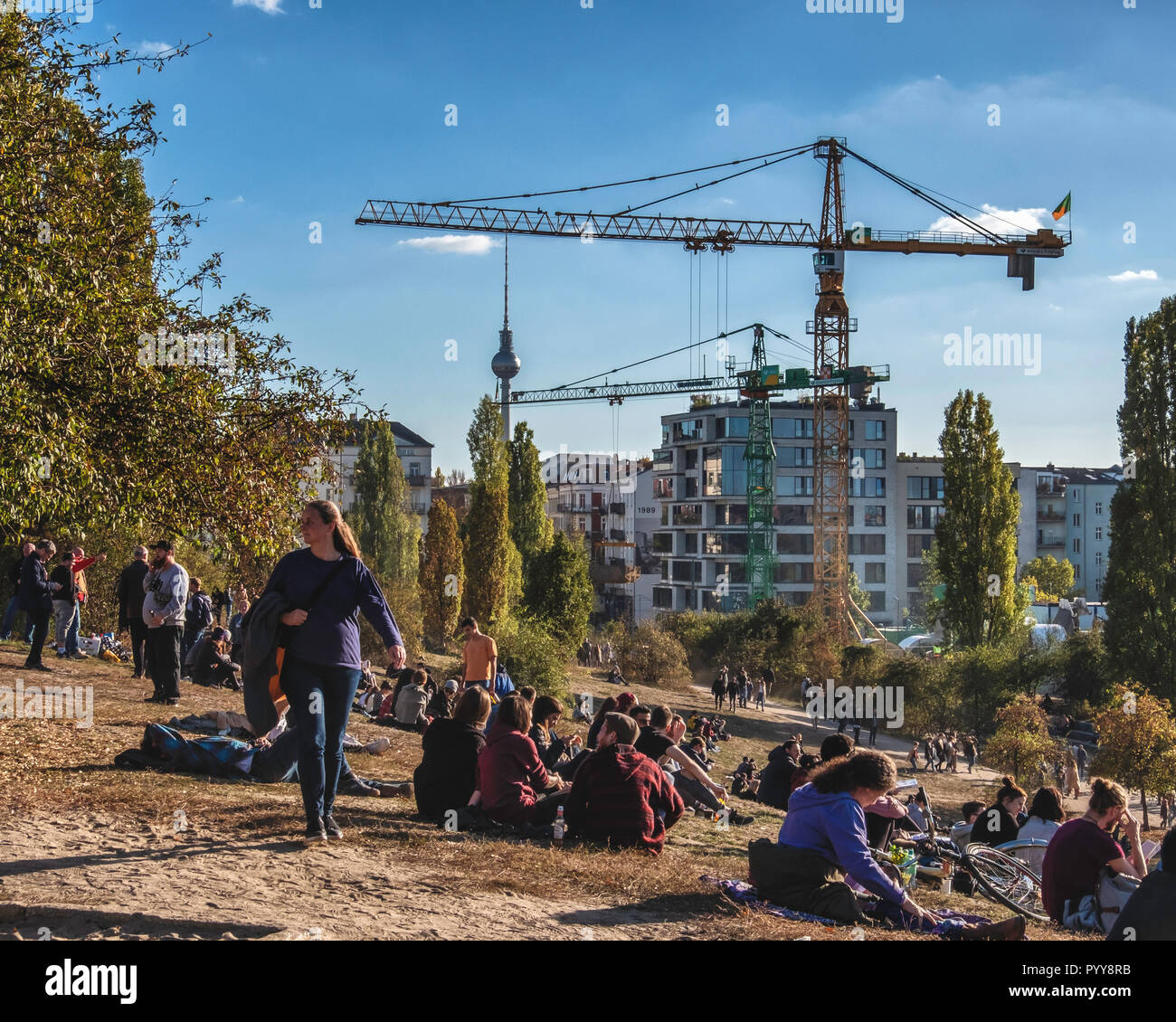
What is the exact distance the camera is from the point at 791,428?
8550cm

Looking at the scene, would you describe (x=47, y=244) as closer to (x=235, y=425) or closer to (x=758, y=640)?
(x=235, y=425)

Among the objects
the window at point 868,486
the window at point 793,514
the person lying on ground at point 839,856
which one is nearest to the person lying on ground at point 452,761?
the person lying on ground at point 839,856

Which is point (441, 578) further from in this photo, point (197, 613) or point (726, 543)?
point (726, 543)

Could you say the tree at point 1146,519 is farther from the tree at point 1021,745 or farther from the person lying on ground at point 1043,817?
the person lying on ground at point 1043,817

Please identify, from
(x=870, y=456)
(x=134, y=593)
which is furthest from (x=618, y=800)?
(x=870, y=456)

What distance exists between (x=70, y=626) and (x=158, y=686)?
19.0ft

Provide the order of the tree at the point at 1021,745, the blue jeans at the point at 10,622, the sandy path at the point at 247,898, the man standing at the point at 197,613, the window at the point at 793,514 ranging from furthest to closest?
the window at the point at 793,514
the tree at the point at 1021,745
the blue jeans at the point at 10,622
the man standing at the point at 197,613
the sandy path at the point at 247,898

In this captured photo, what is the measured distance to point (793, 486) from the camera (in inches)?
3346

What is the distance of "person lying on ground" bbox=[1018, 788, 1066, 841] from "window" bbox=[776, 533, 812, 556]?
7407cm

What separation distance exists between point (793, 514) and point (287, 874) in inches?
3150

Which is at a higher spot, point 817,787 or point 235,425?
point 235,425

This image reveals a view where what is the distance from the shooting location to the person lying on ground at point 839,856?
608cm

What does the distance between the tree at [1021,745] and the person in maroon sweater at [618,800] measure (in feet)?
80.2
